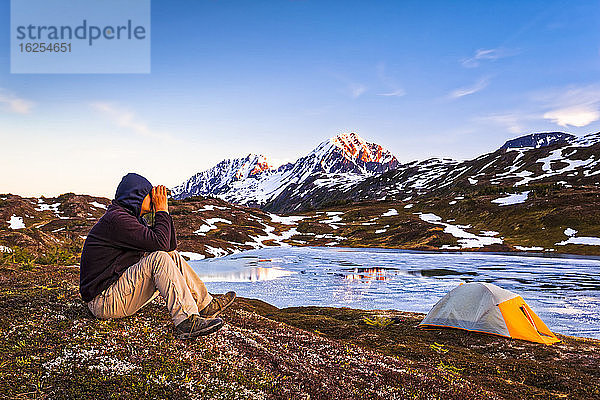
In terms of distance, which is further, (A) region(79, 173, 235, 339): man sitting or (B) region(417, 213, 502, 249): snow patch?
(B) region(417, 213, 502, 249): snow patch

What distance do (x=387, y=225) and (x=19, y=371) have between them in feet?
418

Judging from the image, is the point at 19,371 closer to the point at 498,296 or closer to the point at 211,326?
the point at 211,326

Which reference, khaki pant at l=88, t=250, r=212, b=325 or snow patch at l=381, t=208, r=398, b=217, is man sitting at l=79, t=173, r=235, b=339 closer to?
khaki pant at l=88, t=250, r=212, b=325

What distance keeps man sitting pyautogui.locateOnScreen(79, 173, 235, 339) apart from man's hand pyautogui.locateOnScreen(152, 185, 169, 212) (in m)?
0.22

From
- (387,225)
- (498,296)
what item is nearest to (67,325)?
(498,296)

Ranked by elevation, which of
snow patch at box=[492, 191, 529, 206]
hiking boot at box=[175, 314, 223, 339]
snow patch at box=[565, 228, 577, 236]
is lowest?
snow patch at box=[565, 228, 577, 236]

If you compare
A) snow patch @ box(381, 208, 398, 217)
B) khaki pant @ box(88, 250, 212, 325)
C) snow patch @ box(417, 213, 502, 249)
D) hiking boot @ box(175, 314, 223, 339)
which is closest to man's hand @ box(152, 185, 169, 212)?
khaki pant @ box(88, 250, 212, 325)

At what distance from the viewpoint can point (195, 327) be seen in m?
8.83

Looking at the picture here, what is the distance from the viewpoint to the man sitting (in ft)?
28.2

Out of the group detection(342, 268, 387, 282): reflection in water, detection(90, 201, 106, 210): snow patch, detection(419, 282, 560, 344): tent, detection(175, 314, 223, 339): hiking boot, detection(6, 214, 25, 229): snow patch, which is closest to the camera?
detection(175, 314, 223, 339): hiking boot

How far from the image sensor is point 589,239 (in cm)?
8556

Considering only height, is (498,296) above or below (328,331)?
above

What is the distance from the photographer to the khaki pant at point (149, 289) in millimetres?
8547

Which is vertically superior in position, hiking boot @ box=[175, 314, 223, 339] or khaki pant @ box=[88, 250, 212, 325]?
khaki pant @ box=[88, 250, 212, 325]
